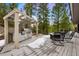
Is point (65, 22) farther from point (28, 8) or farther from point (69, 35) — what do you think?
point (28, 8)

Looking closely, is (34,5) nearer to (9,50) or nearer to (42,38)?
(42,38)

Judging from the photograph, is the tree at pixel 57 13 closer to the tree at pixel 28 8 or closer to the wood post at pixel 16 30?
the tree at pixel 28 8

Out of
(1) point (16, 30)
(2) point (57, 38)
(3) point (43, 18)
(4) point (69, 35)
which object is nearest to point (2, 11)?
(1) point (16, 30)

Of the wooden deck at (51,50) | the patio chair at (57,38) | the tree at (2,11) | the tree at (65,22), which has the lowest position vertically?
the wooden deck at (51,50)

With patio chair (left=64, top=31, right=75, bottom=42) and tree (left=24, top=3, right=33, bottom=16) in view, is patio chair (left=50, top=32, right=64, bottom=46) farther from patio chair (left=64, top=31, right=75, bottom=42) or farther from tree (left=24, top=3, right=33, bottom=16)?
tree (left=24, top=3, right=33, bottom=16)

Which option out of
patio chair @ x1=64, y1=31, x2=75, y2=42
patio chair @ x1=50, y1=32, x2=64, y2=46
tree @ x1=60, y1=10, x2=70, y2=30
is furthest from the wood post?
patio chair @ x1=64, y1=31, x2=75, y2=42

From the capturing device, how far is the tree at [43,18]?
4766mm

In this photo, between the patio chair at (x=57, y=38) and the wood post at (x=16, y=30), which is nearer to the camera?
the wood post at (x=16, y=30)

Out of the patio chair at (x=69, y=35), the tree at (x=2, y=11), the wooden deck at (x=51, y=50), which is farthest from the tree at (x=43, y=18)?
the tree at (x=2, y=11)

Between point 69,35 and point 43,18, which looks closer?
point 43,18

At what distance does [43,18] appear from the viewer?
15.6 feet

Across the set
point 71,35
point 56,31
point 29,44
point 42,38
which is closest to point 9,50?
point 29,44

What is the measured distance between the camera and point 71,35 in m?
4.90

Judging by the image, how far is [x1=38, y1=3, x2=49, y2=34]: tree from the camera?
15.6 ft
